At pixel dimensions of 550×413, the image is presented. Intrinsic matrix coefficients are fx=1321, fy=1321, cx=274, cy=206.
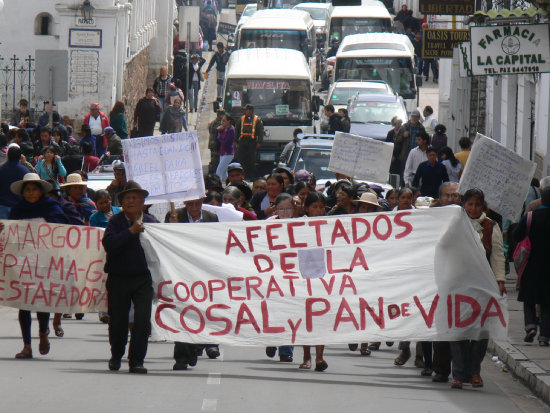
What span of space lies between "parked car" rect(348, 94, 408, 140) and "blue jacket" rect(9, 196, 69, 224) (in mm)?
17039

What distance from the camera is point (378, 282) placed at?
10812 millimetres

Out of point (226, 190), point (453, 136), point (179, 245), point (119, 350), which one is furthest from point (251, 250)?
point (453, 136)

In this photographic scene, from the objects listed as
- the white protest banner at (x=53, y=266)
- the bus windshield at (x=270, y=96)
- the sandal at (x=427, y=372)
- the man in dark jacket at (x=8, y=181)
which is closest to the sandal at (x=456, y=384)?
the sandal at (x=427, y=372)

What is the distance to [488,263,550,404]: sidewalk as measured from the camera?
11.1 m

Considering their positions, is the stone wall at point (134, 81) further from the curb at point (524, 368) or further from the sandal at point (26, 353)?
the sandal at point (26, 353)

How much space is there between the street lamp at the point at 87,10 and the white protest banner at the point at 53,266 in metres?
18.0

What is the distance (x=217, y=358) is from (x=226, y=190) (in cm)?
219

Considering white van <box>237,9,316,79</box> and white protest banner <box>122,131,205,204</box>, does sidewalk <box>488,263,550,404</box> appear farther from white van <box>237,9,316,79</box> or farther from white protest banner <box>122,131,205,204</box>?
white van <box>237,9,316,79</box>

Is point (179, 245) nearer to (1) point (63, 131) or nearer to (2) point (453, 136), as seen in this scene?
(1) point (63, 131)

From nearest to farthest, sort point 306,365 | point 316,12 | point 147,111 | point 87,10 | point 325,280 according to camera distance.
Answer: point 325,280 → point 306,365 → point 147,111 → point 87,10 → point 316,12

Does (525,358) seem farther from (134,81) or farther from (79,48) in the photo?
→ (134,81)

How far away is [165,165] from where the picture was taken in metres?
11.8

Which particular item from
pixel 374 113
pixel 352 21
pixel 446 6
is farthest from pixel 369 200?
pixel 352 21

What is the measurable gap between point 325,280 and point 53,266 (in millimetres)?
2531
